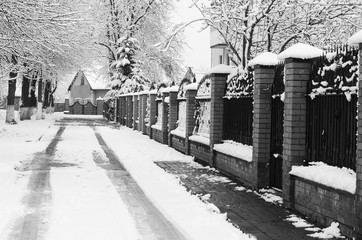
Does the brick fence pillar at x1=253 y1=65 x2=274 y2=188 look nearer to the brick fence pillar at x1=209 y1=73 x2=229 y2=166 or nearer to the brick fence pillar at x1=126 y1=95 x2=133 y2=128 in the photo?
the brick fence pillar at x1=209 y1=73 x2=229 y2=166

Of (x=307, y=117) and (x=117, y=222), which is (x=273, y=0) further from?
(x=117, y=222)

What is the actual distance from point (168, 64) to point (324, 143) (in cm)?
3503

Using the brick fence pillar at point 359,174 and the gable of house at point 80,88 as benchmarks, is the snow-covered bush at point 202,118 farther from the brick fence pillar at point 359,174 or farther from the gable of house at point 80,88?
the gable of house at point 80,88

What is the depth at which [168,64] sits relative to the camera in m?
41.0

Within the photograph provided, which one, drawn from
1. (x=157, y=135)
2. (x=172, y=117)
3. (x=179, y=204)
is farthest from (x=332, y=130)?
(x=157, y=135)

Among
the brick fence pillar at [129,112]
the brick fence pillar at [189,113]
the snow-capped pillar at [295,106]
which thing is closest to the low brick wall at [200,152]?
the brick fence pillar at [189,113]

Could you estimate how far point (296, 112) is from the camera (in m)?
6.96

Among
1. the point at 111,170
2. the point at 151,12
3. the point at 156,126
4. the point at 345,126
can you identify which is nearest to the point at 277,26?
the point at 156,126

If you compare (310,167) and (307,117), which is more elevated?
(307,117)

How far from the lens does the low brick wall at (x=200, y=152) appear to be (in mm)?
11841

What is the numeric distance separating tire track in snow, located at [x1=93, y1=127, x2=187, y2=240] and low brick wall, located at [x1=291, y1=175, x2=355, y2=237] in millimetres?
1878

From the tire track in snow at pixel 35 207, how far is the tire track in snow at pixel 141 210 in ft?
3.89

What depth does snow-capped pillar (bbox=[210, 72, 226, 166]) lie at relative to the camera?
11.2 metres

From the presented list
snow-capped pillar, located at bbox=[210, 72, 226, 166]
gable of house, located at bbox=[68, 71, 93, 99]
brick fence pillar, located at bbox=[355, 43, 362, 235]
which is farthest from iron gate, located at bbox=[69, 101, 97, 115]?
brick fence pillar, located at bbox=[355, 43, 362, 235]
